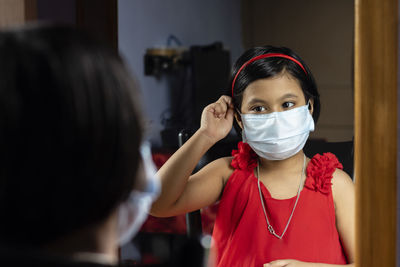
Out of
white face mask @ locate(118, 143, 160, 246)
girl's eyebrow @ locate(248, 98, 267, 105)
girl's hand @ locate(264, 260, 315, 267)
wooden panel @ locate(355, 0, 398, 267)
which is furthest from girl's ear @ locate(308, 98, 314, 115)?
white face mask @ locate(118, 143, 160, 246)

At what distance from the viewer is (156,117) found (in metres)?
2.79

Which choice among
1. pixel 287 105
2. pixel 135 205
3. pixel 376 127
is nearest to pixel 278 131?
pixel 287 105

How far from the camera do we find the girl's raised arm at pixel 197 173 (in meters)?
0.94

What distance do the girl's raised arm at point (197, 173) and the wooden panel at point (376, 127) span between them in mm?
443

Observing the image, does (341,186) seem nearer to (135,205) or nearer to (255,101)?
(255,101)

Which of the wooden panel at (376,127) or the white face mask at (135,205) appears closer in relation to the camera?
the white face mask at (135,205)

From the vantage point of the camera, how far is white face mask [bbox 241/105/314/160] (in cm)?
88

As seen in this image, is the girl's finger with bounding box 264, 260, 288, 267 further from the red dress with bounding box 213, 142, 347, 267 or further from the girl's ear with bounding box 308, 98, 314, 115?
the girl's ear with bounding box 308, 98, 314, 115

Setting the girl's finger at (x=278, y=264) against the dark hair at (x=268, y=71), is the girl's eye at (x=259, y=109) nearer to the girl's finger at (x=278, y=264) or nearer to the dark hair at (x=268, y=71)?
the dark hair at (x=268, y=71)

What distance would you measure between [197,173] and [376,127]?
1.72 ft

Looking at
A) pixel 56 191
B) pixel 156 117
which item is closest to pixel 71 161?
pixel 56 191

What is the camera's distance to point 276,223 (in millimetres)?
905

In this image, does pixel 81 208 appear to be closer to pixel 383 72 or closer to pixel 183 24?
pixel 383 72

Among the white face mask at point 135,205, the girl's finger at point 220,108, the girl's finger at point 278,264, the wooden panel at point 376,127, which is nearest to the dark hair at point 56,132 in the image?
the white face mask at point 135,205
